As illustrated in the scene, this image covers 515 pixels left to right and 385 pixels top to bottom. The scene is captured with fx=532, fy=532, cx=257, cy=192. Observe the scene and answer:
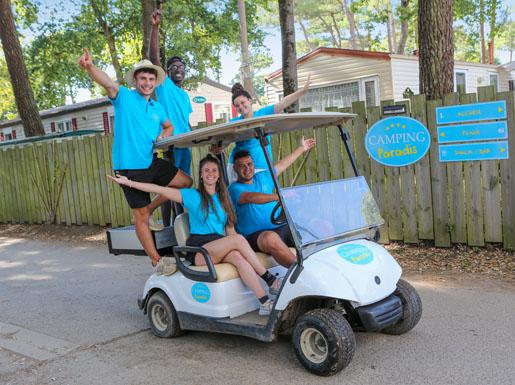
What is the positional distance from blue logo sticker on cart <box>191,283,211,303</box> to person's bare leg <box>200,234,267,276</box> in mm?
253

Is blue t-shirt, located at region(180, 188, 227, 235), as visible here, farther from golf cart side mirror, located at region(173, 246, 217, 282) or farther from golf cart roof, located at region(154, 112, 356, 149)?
golf cart roof, located at region(154, 112, 356, 149)

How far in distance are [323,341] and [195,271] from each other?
1217 mm

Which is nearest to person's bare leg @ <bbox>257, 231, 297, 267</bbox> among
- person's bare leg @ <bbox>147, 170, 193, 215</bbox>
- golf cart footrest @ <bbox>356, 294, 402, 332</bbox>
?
golf cart footrest @ <bbox>356, 294, 402, 332</bbox>

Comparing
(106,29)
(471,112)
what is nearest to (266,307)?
(471,112)

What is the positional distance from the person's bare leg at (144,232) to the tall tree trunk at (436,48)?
4.22 meters

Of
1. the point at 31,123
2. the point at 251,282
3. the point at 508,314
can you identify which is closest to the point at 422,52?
the point at 508,314

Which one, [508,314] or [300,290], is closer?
[300,290]

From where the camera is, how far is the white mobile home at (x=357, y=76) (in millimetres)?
18234

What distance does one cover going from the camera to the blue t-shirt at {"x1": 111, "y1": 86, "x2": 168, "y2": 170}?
4.84 meters

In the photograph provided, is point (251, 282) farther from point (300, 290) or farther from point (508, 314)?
point (508, 314)

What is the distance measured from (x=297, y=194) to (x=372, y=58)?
51.5 ft

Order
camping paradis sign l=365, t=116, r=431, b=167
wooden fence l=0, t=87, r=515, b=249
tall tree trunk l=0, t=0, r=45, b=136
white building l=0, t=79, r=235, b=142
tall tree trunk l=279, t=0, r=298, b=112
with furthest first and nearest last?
white building l=0, t=79, r=235, b=142, tall tree trunk l=0, t=0, r=45, b=136, tall tree trunk l=279, t=0, r=298, b=112, camping paradis sign l=365, t=116, r=431, b=167, wooden fence l=0, t=87, r=515, b=249

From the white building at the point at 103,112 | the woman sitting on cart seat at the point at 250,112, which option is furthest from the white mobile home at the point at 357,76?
the woman sitting on cart seat at the point at 250,112

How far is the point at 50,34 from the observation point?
23.2 meters
